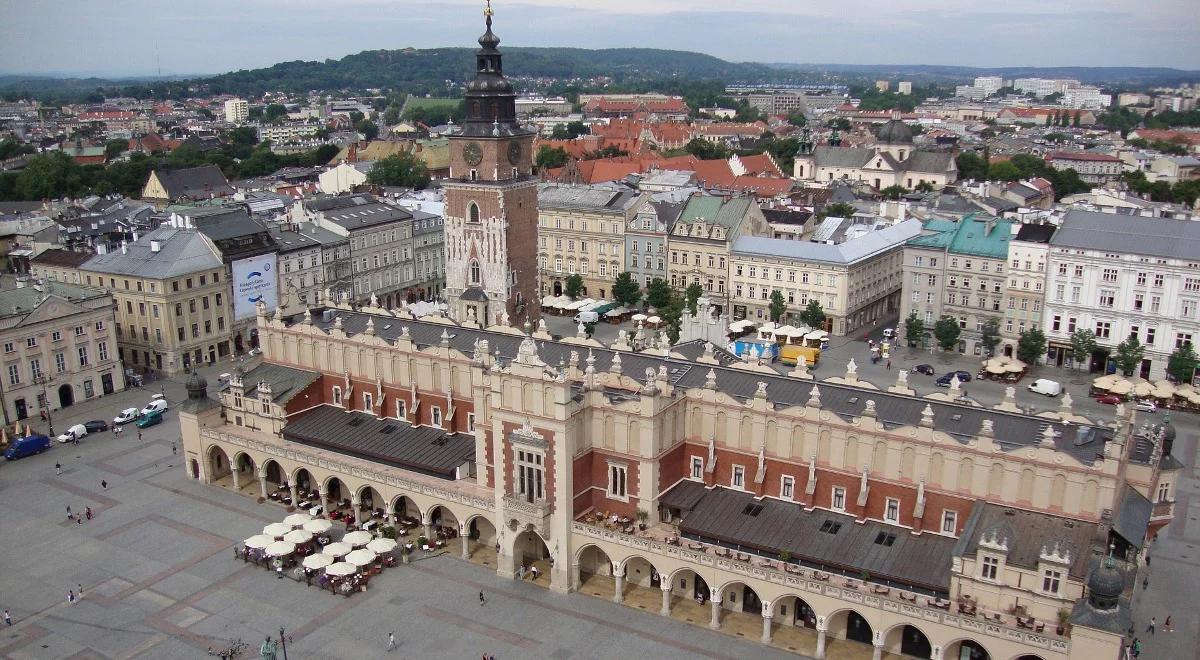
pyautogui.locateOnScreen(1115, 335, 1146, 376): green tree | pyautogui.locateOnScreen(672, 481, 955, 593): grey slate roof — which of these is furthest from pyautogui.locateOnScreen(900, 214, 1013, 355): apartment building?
pyautogui.locateOnScreen(672, 481, 955, 593): grey slate roof

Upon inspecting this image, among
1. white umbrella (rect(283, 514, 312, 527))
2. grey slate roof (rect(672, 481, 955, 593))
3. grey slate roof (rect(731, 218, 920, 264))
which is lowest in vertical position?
white umbrella (rect(283, 514, 312, 527))

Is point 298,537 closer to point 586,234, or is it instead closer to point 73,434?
point 73,434

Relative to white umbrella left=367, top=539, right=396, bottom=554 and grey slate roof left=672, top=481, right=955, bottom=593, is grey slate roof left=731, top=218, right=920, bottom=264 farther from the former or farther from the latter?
white umbrella left=367, top=539, right=396, bottom=554

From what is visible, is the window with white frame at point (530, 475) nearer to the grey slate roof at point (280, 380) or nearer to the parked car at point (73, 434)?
the grey slate roof at point (280, 380)

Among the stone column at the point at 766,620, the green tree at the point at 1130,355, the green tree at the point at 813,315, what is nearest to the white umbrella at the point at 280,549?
the stone column at the point at 766,620

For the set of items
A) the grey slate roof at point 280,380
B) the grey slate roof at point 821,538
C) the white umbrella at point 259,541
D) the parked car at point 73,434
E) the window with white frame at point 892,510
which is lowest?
the parked car at point 73,434

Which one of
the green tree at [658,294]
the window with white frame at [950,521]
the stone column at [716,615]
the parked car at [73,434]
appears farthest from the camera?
the green tree at [658,294]
